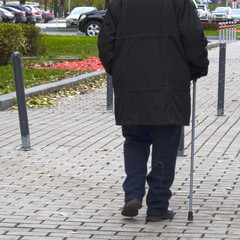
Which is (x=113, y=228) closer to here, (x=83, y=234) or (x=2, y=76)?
(x=83, y=234)

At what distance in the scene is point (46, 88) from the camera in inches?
510

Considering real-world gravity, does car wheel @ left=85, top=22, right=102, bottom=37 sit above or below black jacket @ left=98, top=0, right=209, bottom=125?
below

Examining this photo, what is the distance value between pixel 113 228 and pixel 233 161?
8.65 feet

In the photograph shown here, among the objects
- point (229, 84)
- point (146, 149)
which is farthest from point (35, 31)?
point (146, 149)

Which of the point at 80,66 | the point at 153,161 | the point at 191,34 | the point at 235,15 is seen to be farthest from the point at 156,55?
the point at 235,15

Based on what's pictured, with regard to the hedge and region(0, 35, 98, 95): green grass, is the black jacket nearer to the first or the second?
region(0, 35, 98, 95): green grass

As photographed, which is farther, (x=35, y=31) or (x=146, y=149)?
(x=35, y=31)

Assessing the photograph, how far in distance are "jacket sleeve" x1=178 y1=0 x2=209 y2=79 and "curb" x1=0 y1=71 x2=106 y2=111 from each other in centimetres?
658

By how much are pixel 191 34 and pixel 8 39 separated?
12.3 m

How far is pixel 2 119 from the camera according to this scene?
10.2 meters

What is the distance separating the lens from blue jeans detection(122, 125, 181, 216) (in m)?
5.09

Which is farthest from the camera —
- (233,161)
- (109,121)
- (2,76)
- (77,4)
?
(77,4)

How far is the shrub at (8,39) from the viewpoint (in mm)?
16531

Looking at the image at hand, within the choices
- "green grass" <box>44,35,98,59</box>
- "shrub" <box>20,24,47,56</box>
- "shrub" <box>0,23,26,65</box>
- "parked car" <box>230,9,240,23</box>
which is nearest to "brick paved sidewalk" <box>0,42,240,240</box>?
"shrub" <box>0,23,26,65</box>
